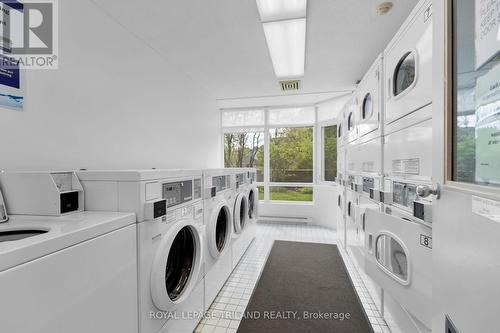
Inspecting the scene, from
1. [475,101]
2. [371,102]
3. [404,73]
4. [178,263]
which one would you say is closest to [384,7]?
[371,102]

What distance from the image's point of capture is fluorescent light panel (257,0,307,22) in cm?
175

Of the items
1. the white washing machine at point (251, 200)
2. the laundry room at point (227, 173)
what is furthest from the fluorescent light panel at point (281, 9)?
the white washing machine at point (251, 200)

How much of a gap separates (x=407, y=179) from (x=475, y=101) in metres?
0.78

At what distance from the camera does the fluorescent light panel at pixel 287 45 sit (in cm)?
206

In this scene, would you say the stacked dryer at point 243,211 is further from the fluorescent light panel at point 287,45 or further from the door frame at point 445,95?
the door frame at point 445,95

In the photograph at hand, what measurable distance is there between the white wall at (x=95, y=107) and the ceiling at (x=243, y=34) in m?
0.23

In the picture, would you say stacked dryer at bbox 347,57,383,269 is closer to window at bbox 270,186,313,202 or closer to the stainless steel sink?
the stainless steel sink

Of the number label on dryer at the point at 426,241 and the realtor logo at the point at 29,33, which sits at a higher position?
the realtor logo at the point at 29,33

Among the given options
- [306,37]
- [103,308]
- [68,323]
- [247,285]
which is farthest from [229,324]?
[306,37]

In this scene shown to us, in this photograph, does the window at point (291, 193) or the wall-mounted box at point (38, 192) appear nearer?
the wall-mounted box at point (38, 192)

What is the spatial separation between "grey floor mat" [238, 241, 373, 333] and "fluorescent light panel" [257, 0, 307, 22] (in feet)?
8.24

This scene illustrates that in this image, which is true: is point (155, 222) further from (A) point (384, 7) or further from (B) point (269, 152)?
(B) point (269, 152)

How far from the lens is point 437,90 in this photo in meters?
0.76

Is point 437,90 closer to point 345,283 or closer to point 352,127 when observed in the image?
point 352,127
